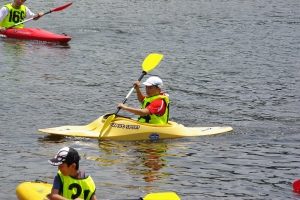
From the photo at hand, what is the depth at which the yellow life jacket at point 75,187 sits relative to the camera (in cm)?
698

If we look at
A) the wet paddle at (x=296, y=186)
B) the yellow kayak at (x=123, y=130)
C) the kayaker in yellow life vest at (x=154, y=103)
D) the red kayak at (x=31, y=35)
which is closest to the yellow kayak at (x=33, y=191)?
the wet paddle at (x=296, y=186)

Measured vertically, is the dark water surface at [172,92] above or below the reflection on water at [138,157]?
above

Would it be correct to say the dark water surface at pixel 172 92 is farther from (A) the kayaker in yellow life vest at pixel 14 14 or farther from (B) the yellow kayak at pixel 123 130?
(A) the kayaker in yellow life vest at pixel 14 14

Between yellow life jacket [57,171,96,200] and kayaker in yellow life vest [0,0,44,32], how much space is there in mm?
12239

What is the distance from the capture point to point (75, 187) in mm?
7000

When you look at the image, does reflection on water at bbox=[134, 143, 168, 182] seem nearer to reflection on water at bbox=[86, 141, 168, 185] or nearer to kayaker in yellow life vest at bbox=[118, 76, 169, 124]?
reflection on water at bbox=[86, 141, 168, 185]

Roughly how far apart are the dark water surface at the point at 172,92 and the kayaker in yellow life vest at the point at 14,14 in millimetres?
488

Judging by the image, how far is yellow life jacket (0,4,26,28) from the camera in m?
18.9

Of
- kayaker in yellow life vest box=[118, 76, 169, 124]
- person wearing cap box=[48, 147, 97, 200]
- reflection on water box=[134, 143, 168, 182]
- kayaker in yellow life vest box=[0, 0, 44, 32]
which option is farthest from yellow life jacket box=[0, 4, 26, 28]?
person wearing cap box=[48, 147, 97, 200]

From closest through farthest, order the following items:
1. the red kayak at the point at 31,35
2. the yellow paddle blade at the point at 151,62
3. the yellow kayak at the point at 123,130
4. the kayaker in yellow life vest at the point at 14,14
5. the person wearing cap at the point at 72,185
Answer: the person wearing cap at the point at 72,185, the yellow kayak at the point at 123,130, the yellow paddle blade at the point at 151,62, the kayaker in yellow life vest at the point at 14,14, the red kayak at the point at 31,35

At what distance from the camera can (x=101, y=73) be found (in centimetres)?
1680

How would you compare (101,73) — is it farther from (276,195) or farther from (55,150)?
(276,195)

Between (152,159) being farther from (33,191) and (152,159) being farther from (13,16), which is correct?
(13,16)

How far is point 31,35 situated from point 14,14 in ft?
2.23
